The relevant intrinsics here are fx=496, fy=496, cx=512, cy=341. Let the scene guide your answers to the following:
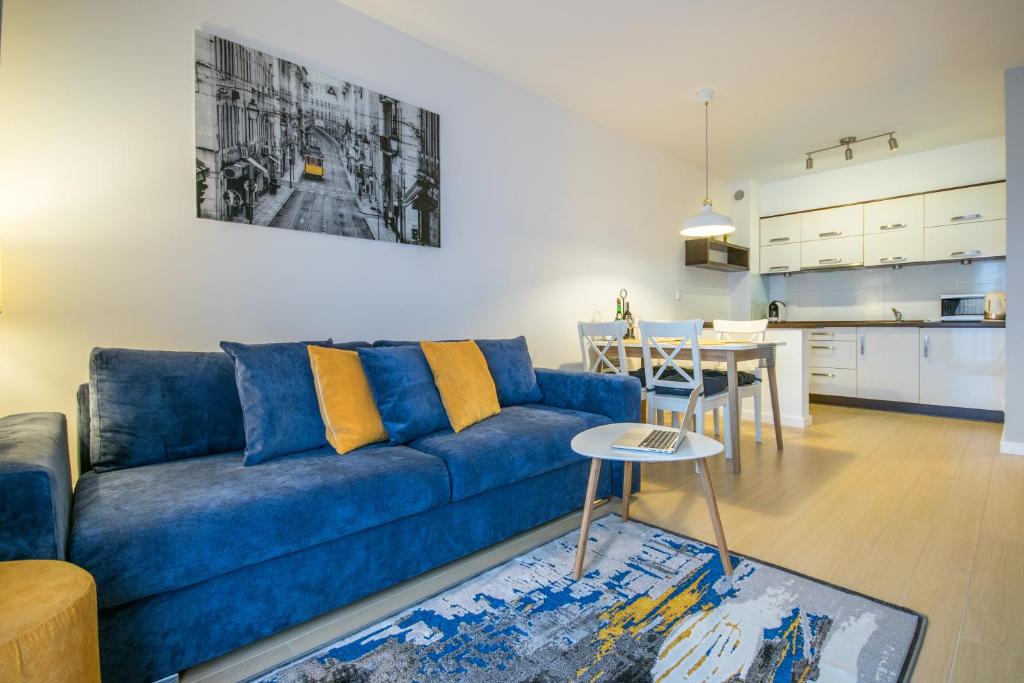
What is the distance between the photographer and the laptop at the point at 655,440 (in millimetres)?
1666

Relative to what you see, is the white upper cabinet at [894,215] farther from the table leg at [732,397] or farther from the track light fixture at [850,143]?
the table leg at [732,397]

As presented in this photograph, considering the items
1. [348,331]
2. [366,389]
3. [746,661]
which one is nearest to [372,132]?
[348,331]

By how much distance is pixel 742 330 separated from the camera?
4176 millimetres

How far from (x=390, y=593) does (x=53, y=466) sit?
3.38ft

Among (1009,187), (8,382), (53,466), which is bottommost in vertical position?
(53,466)

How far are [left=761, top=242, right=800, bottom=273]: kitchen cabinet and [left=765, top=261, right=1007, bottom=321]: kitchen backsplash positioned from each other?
26 centimetres

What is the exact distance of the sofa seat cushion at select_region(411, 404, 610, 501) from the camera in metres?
1.84

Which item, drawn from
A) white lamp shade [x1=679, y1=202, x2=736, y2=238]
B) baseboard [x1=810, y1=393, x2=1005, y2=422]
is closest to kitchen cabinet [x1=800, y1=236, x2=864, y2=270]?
baseboard [x1=810, y1=393, x2=1005, y2=422]

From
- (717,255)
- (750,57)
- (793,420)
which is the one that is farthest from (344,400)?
(717,255)

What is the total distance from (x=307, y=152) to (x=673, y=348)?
2323mm

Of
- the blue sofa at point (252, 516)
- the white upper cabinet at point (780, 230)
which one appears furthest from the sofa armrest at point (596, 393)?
the white upper cabinet at point (780, 230)

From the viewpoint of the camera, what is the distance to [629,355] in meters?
3.53

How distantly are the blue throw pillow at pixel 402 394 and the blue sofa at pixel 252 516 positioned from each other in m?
0.08

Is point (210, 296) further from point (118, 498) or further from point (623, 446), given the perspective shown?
point (623, 446)
